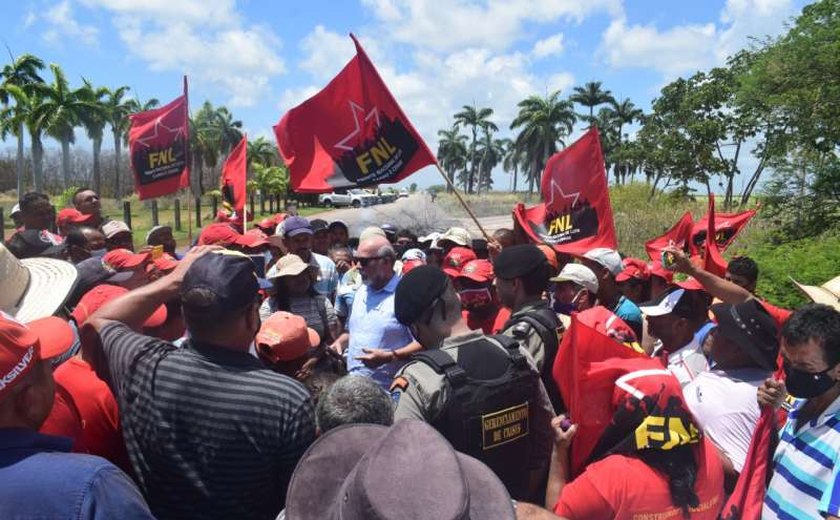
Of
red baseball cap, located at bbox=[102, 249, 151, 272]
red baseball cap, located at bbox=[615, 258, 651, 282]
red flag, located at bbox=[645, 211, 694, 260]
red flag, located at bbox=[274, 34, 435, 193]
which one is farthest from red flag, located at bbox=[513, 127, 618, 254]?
red baseball cap, located at bbox=[102, 249, 151, 272]

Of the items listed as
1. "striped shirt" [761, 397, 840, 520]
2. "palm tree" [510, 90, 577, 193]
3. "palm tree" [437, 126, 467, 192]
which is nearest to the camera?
"striped shirt" [761, 397, 840, 520]

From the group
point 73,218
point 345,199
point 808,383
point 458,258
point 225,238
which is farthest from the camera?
point 345,199

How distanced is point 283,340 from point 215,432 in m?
1.02

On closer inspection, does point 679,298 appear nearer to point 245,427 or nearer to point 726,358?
point 726,358

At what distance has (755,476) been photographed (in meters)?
2.31

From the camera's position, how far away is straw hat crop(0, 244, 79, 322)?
2248 mm

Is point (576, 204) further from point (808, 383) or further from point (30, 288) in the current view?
point (30, 288)

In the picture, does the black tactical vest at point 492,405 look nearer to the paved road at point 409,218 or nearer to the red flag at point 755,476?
the red flag at point 755,476

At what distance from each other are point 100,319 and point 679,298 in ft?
9.76

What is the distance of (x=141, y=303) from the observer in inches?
89.6

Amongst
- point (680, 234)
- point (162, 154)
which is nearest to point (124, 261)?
point (680, 234)

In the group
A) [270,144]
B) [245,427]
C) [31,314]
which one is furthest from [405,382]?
[270,144]

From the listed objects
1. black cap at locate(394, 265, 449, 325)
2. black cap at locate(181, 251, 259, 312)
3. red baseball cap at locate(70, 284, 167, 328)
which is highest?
black cap at locate(181, 251, 259, 312)

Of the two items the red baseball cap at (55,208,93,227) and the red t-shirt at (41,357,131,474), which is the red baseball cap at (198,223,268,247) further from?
the red t-shirt at (41,357,131,474)
